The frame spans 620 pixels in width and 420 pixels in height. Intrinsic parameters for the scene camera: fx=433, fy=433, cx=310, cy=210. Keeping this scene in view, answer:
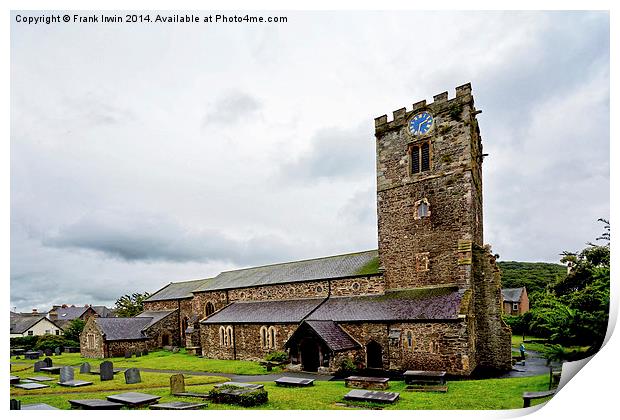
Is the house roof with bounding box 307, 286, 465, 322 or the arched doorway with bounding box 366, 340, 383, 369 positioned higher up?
the house roof with bounding box 307, 286, 465, 322

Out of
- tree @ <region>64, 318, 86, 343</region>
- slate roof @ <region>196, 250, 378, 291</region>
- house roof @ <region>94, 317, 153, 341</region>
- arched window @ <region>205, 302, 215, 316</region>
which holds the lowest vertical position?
tree @ <region>64, 318, 86, 343</region>

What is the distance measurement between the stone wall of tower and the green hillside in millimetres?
40843

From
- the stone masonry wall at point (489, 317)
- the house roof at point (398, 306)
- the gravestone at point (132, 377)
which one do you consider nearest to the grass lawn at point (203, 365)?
the house roof at point (398, 306)

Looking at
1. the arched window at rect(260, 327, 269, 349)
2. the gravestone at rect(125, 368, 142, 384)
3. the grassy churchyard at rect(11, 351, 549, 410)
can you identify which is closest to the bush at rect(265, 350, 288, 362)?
the arched window at rect(260, 327, 269, 349)

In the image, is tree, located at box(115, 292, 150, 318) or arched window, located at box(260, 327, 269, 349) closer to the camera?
arched window, located at box(260, 327, 269, 349)

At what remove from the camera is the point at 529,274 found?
212ft

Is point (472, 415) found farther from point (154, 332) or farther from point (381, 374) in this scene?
point (154, 332)

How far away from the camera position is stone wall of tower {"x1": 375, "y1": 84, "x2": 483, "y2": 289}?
2059 cm

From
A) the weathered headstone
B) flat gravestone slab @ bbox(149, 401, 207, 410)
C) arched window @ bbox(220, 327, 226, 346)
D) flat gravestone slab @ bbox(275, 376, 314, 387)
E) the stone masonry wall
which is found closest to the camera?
flat gravestone slab @ bbox(149, 401, 207, 410)

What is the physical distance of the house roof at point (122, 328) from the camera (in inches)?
1257

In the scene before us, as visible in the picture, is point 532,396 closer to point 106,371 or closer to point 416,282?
point 416,282

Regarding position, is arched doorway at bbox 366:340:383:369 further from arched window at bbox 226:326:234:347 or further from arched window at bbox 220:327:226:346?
arched window at bbox 220:327:226:346

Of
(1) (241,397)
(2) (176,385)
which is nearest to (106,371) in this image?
(2) (176,385)

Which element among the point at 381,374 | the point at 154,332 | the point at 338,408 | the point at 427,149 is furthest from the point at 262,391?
the point at 154,332
